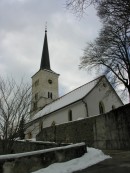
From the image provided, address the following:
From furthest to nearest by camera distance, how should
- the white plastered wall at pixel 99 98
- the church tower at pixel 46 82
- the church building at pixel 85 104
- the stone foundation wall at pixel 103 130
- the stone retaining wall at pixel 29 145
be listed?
the church tower at pixel 46 82, the white plastered wall at pixel 99 98, the church building at pixel 85 104, the stone foundation wall at pixel 103 130, the stone retaining wall at pixel 29 145

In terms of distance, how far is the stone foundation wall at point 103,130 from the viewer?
55.0 feet

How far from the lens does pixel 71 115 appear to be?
105ft

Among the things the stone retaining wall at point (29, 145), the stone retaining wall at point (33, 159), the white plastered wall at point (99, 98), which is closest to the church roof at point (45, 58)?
the white plastered wall at point (99, 98)

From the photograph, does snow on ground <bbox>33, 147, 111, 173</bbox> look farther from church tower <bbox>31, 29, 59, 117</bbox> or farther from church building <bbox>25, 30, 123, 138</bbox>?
church tower <bbox>31, 29, 59, 117</bbox>

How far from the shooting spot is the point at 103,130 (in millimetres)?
18281

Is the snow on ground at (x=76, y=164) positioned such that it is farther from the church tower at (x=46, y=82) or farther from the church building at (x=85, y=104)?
the church tower at (x=46, y=82)

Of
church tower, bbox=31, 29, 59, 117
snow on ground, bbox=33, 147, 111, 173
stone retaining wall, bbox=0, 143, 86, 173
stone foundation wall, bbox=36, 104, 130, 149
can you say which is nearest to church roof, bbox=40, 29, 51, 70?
church tower, bbox=31, 29, 59, 117

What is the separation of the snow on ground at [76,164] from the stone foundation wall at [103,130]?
597cm

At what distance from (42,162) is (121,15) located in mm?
5428

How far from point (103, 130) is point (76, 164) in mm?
9396

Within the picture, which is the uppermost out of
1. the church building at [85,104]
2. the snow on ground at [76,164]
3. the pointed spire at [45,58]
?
the pointed spire at [45,58]

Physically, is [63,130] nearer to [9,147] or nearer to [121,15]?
[9,147]

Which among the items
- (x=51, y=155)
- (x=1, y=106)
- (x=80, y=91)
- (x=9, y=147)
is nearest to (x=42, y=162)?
(x=51, y=155)

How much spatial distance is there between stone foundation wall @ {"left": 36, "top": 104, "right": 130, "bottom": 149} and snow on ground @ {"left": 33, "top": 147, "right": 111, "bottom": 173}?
235 inches
